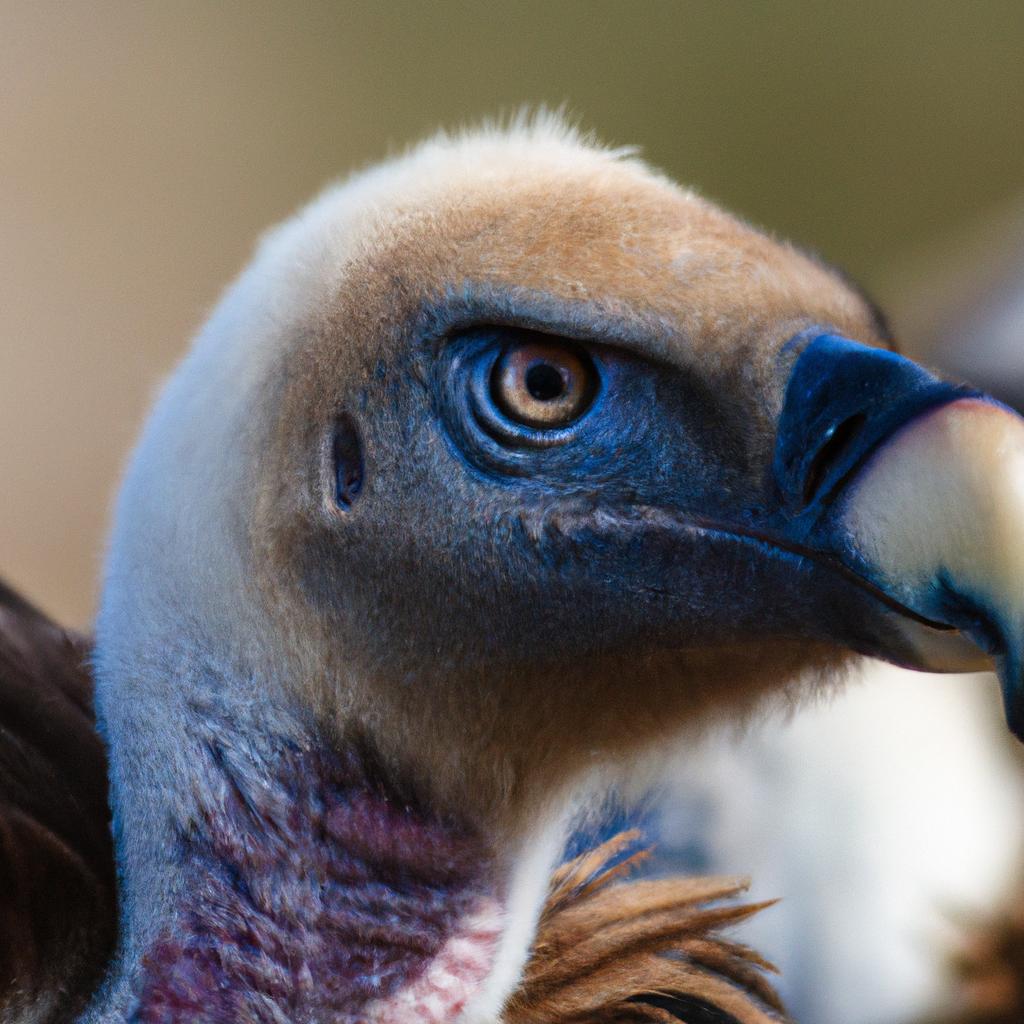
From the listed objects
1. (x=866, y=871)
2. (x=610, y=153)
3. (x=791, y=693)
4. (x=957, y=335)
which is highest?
(x=957, y=335)

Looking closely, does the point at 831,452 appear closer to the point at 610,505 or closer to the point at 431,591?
the point at 610,505

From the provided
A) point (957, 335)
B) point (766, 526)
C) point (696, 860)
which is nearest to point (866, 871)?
point (696, 860)

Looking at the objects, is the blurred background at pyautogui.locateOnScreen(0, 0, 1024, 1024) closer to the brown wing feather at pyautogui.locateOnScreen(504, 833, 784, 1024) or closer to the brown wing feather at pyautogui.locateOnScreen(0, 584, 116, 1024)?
the brown wing feather at pyautogui.locateOnScreen(504, 833, 784, 1024)

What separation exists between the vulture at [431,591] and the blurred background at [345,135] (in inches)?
106

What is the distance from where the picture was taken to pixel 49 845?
3.27ft

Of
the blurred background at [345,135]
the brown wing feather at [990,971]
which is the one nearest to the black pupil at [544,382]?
the brown wing feather at [990,971]

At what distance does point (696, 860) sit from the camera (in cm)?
177

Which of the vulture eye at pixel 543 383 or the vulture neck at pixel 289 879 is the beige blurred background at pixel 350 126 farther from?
the vulture eye at pixel 543 383

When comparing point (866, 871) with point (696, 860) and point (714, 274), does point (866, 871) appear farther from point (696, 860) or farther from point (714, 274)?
point (714, 274)

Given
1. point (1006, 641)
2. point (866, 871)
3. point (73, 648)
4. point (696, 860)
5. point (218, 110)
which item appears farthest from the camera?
point (218, 110)

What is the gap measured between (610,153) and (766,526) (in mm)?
357

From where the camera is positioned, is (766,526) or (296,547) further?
(296,547)

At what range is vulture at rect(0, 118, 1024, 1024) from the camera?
0.86m

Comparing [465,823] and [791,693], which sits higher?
[791,693]
